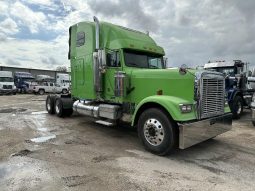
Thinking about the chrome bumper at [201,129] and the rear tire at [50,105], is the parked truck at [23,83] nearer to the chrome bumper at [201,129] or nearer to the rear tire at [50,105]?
the rear tire at [50,105]

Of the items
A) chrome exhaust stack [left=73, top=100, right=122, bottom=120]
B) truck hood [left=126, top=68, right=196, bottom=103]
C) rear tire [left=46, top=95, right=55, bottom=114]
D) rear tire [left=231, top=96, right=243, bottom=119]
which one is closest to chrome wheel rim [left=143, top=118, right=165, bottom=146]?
truck hood [left=126, top=68, right=196, bottom=103]

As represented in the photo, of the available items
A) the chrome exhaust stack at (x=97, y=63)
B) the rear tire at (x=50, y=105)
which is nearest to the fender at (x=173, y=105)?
the chrome exhaust stack at (x=97, y=63)

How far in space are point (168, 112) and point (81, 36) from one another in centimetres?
474

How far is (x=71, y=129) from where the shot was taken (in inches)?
337

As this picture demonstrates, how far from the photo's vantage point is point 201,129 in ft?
18.4

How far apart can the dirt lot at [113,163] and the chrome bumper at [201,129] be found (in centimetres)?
43

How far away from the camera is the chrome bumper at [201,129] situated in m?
5.25

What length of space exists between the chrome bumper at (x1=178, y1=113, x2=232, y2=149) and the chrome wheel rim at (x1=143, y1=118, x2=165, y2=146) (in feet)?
1.70

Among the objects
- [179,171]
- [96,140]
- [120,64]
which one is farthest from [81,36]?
[179,171]

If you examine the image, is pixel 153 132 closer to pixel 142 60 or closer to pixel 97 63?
pixel 142 60

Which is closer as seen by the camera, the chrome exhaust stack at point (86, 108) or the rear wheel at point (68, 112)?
the chrome exhaust stack at point (86, 108)

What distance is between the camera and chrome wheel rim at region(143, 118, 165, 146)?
18.5ft

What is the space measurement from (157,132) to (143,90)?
4.80 feet

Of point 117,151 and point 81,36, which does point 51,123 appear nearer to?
point 81,36
